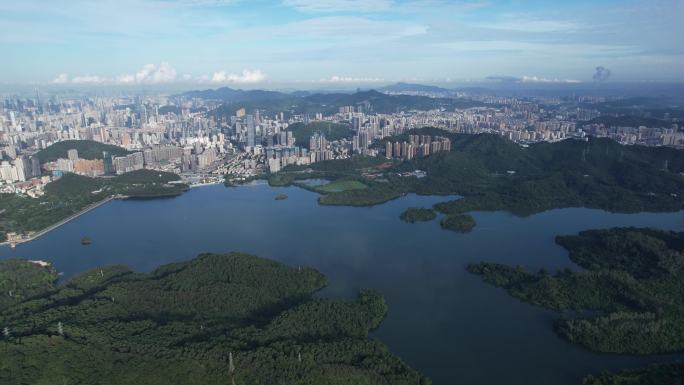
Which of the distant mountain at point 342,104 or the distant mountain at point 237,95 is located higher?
the distant mountain at point 237,95

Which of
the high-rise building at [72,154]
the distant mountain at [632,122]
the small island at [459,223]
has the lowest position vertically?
the small island at [459,223]

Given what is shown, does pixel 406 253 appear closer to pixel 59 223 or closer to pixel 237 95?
pixel 59 223

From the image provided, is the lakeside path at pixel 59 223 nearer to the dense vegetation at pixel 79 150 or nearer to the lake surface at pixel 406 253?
the lake surface at pixel 406 253

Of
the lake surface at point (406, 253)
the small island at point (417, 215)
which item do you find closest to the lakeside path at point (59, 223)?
the lake surface at point (406, 253)

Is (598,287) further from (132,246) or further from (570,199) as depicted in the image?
(132,246)

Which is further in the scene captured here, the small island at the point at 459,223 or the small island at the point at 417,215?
the small island at the point at 417,215

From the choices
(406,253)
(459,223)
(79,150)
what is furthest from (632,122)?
(79,150)

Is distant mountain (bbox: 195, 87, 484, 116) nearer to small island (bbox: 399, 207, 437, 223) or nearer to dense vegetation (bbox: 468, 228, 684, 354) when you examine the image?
small island (bbox: 399, 207, 437, 223)
